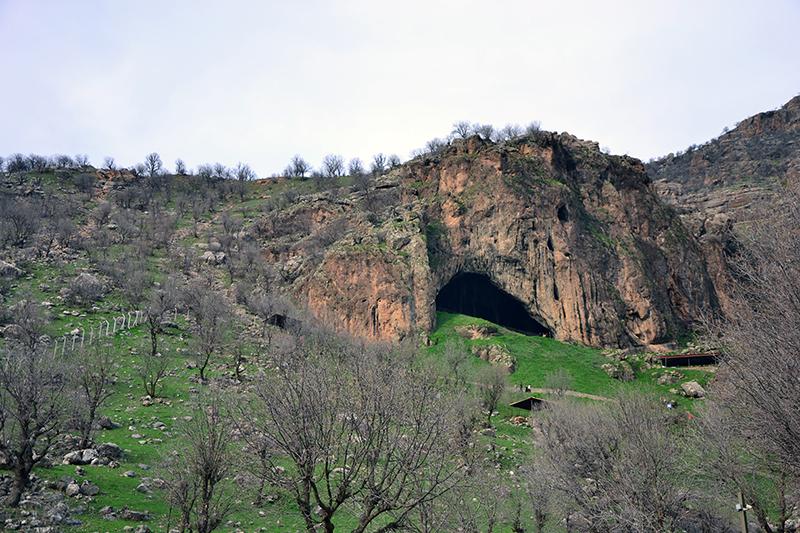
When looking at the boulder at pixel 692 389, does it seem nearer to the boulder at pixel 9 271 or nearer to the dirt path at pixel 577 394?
the dirt path at pixel 577 394

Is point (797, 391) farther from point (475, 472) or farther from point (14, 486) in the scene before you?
point (14, 486)

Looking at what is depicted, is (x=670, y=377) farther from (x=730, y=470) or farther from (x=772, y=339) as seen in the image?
(x=772, y=339)

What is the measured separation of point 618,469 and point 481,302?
56.3 metres

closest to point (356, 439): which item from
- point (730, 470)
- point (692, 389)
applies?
point (730, 470)

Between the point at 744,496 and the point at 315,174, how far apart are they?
132572 millimetres

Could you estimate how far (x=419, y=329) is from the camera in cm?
6244

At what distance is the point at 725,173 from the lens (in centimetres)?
12494

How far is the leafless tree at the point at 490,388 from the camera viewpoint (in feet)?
144

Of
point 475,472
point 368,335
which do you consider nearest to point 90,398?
point 475,472

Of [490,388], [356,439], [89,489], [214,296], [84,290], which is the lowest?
[89,489]

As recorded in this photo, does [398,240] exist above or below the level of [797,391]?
above

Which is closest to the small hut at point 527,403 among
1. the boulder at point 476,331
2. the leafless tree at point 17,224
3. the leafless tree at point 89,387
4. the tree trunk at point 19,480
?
the boulder at point 476,331

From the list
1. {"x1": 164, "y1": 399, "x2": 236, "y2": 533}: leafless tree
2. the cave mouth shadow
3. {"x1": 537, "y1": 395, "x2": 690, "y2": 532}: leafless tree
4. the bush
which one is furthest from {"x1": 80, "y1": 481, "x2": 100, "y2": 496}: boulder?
the cave mouth shadow

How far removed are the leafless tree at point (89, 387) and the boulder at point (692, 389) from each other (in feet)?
153
